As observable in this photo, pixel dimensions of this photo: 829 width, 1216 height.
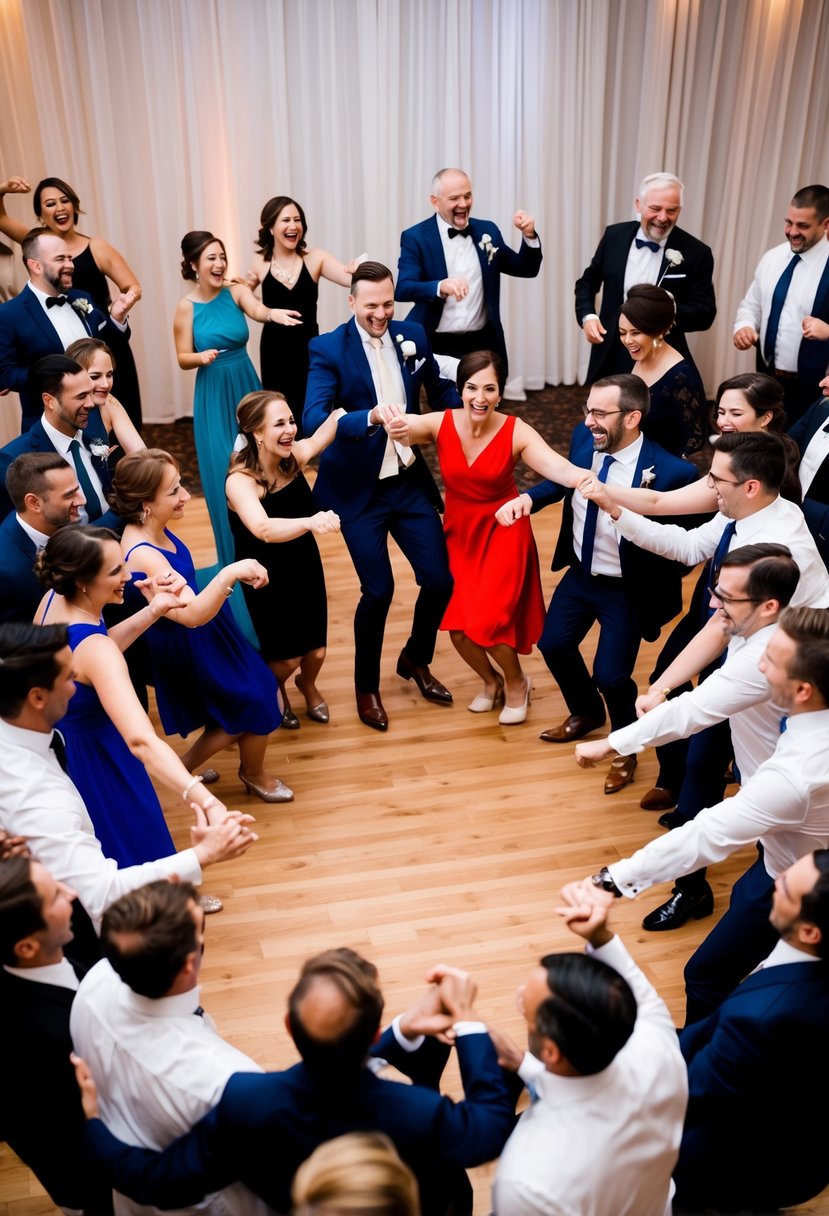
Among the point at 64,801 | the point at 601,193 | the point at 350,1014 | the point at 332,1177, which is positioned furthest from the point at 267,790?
the point at 601,193

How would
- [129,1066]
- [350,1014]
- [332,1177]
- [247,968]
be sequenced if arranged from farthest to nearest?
1. [247,968]
2. [129,1066]
3. [350,1014]
4. [332,1177]

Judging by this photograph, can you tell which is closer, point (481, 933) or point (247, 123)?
point (481, 933)

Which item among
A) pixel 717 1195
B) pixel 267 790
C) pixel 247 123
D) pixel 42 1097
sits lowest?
pixel 267 790

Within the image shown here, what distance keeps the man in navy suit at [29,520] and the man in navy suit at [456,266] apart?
8.24ft

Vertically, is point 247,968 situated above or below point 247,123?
below

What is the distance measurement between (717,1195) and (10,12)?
6698 millimetres

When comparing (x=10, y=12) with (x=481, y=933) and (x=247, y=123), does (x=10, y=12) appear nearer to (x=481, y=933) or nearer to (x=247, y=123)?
(x=247, y=123)

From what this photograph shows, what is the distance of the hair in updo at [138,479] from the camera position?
11.2 ft

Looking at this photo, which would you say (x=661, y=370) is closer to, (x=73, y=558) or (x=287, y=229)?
(x=287, y=229)

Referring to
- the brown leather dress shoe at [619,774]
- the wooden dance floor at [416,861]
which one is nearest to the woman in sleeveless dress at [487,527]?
the wooden dance floor at [416,861]

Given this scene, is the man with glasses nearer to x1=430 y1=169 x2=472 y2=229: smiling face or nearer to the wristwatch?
the wristwatch

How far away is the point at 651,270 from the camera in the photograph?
525cm

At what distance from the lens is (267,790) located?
403 cm

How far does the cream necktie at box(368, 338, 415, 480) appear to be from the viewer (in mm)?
4312
